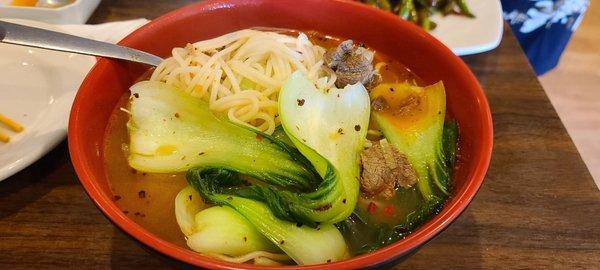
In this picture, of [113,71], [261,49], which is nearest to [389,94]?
[261,49]

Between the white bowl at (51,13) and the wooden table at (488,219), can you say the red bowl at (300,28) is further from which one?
the white bowl at (51,13)

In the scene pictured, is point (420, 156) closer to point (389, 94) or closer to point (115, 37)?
point (389, 94)

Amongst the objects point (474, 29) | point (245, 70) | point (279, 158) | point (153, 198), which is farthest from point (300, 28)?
point (474, 29)

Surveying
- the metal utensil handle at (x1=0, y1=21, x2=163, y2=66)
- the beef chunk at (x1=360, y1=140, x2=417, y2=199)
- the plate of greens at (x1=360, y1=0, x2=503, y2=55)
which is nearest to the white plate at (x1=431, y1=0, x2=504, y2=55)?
the plate of greens at (x1=360, y1=0, x2=503, y2=55)

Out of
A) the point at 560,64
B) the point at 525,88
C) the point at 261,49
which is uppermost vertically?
the point at 261,49

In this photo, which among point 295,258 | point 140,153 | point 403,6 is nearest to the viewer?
point 295,258

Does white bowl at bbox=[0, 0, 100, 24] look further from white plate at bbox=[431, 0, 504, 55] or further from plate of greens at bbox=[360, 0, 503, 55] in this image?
white plate at bbox=[431, 0, 504, 55]

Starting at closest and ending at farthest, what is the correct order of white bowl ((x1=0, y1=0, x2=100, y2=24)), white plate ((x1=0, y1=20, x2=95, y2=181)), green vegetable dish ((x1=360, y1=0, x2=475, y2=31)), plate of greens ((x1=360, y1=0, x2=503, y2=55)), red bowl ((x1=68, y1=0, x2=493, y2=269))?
red bowl ((x1=68, y1=0, x2=493, y2=269)), white plate ((x1=0, y1=20, x2=95, y2=181)), white bowl ((x1=0, y1=0, x2=100, y2=24)), plate of greens ((x1=360, y1=0, x2=503, y2=55)), green vegetable dish ((x1=360, y1=0, x2=475, y2=31))
